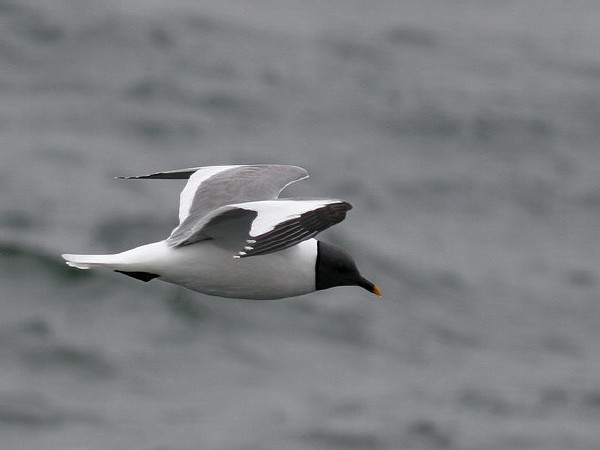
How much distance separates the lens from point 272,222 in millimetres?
A: 6945

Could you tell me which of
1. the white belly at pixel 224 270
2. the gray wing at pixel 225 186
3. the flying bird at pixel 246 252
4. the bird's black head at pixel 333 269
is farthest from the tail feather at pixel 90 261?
the bird's black head at pixel 333 269

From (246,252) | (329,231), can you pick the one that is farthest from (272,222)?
(329,231)

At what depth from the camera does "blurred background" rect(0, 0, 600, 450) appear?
13.4 m

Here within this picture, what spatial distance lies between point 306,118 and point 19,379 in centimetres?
788

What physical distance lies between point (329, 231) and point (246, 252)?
8.81 meters

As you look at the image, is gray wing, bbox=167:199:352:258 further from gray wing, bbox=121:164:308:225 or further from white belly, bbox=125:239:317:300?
gray wing, bbox=121:164:308:225

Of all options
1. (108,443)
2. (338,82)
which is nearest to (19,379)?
(108,443)

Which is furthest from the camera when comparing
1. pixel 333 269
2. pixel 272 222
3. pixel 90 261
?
pixel 333 269

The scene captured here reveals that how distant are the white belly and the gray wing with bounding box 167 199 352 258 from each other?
0.12 meters

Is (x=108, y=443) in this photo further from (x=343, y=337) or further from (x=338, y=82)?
(x=338, y=82)

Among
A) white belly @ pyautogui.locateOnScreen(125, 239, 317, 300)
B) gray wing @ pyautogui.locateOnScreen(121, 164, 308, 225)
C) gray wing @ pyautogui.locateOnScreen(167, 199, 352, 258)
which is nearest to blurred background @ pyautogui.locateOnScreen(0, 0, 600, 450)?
gray wing @ pyautogui.locateOnScreen(121, 164, 308, 225)

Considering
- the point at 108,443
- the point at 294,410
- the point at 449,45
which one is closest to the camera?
the point at 108,443

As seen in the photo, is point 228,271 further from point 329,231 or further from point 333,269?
point 329,231

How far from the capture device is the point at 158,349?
541 inches
